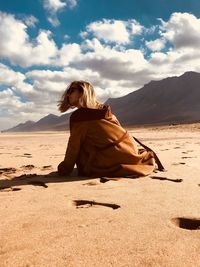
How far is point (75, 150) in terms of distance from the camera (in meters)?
5.16

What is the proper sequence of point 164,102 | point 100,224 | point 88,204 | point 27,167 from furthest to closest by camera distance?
point 164,102 < point 27,167 < point 88,204 < point 100,224

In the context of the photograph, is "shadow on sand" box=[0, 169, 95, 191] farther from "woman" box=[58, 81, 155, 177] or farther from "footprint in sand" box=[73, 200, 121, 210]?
"footprint in sand" box=[73, 200, 121, 210]

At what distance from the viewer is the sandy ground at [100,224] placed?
83.1 inches

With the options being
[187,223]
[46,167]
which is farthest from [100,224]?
[46,167]

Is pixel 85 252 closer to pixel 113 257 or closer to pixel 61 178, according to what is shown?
pixel 113 257

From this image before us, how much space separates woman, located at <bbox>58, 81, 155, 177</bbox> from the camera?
512cm

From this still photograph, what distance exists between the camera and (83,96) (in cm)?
512

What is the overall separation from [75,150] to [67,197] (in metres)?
1.49

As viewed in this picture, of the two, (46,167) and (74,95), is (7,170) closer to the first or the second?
(46,167)

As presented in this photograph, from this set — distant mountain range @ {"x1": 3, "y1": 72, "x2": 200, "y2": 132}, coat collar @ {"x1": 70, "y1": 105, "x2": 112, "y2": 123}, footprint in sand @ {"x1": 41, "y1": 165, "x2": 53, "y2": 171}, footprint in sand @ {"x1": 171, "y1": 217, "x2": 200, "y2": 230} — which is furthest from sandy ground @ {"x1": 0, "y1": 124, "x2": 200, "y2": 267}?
distant mountain range @ {"x1": 3, "y1": 72, "x2": 200, "y2": 132}

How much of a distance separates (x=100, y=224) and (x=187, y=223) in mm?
632

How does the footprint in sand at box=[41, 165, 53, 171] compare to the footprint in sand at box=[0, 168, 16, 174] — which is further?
the footprint in sand at box=[41, 165, 53, 171]

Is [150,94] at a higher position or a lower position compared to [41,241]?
higher

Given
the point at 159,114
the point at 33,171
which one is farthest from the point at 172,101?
the point at 33,171
